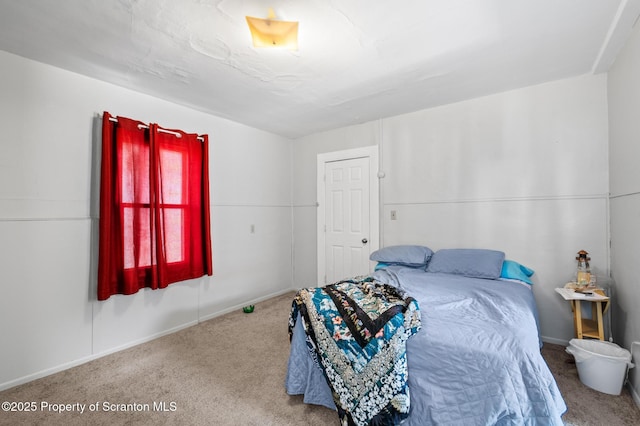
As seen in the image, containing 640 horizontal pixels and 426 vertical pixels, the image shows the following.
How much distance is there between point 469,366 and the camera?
52.8 inches

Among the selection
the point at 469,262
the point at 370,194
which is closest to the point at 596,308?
the point at 469,262

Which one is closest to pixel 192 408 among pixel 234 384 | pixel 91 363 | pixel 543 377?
pixel 234 384

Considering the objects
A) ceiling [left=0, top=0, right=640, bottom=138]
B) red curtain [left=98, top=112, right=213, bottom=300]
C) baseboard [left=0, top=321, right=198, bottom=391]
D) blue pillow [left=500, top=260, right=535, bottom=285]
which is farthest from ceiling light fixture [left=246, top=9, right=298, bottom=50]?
baseboard [left=0, top=321, right=198, bottom=391]

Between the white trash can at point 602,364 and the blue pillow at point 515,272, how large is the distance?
614 mm

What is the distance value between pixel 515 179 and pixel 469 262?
3.15 ft

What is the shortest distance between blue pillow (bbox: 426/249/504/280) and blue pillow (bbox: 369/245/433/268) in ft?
0.32

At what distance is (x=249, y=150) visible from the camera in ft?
12.9

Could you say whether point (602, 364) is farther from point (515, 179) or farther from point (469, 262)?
point (515, 179)

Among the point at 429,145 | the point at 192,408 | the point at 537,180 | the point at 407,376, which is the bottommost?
the point at 192,408

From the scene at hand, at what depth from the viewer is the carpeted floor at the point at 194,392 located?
1750mm

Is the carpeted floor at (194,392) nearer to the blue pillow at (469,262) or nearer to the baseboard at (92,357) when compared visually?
the baseboard at (92,357)

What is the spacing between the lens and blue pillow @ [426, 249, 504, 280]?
2584mm

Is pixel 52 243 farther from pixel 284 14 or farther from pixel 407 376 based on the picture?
pixel 407 376

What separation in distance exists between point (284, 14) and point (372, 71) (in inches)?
39.0
